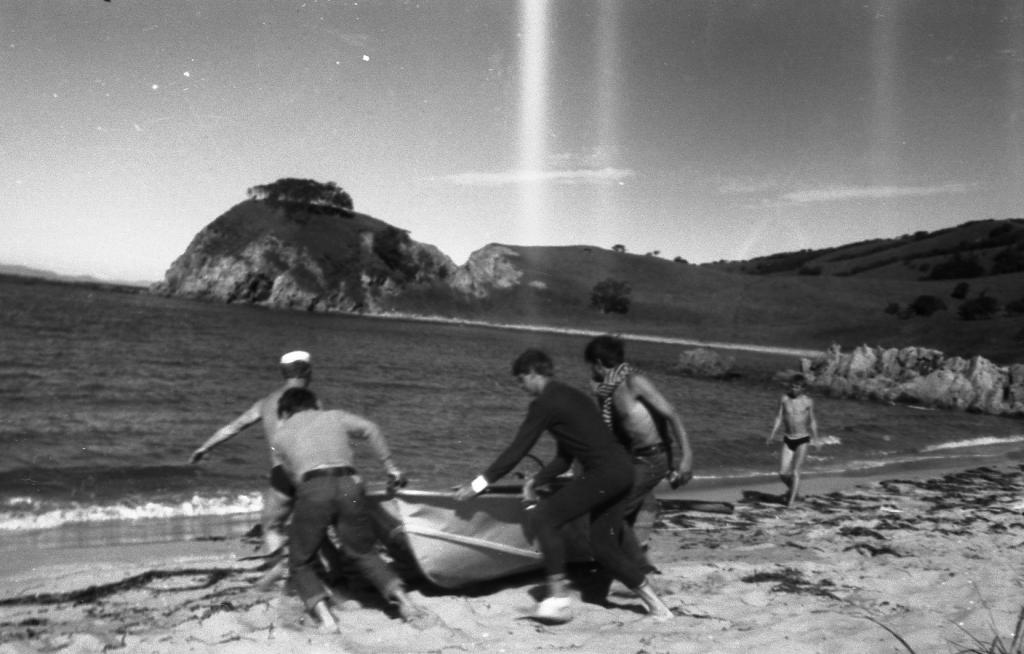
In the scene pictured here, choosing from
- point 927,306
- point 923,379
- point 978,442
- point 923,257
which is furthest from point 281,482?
point 923,257

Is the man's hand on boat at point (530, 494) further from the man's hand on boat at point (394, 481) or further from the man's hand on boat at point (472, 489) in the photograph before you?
the man's hand on boat at point (394, 481)

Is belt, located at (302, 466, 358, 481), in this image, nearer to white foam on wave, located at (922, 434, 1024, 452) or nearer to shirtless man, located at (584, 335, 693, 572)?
shirtless man, located at (584, 335, 693, 572)

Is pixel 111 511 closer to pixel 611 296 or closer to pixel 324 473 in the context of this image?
pixel 324 473

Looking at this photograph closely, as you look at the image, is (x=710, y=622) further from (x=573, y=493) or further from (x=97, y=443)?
(x=97, y=443)

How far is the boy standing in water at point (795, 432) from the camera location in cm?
1231

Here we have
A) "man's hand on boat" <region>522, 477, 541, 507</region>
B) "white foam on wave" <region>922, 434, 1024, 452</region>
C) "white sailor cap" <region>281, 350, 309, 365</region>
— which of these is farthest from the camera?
"white foam on wave" <region>922, 434, 1024, 452</region>

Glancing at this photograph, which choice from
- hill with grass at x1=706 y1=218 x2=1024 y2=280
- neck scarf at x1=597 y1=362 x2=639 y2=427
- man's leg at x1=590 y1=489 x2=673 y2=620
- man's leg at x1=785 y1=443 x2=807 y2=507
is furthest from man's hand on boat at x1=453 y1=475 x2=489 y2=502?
hill with grass at x1=706 y1=218 x2=1024 y2=280

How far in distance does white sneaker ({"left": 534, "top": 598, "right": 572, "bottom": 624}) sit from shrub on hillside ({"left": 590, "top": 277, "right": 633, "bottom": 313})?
122478 mm

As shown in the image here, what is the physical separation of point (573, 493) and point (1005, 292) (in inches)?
3717

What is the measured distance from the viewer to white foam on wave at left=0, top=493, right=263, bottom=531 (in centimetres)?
1026

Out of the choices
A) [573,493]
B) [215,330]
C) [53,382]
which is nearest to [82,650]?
[573,493]

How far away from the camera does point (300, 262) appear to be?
127375mm

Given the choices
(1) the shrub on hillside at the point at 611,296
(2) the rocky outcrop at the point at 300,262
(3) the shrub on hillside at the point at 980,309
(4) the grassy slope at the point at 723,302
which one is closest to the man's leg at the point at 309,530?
(4) the grassy slope at the point at 723,302

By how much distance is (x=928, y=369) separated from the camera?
39.8 m
